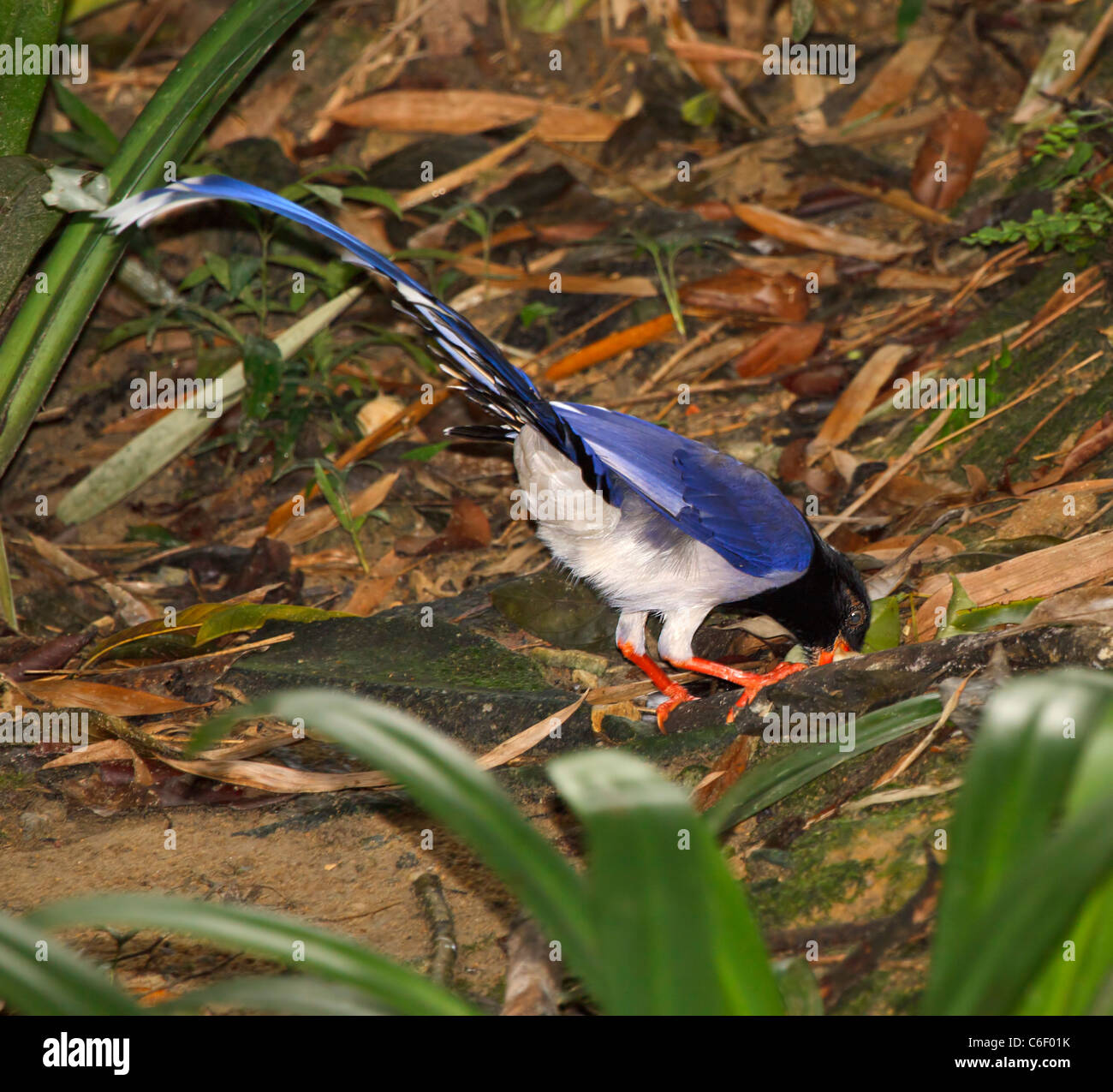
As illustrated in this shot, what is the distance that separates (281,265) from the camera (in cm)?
580

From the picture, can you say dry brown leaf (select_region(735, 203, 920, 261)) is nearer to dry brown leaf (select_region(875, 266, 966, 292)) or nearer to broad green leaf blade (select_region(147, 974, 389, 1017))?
dry brown leaf (select_region(875, 266, 966, 292))

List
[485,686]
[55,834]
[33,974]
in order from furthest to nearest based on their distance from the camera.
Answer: [485,686] < [55,834] < [33,974]

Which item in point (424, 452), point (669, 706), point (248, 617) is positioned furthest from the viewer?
point (424, 452)

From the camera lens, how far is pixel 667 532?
3846 millimetres

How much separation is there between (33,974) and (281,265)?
190 inches

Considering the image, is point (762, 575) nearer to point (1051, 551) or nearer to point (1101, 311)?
point (1051, 551)

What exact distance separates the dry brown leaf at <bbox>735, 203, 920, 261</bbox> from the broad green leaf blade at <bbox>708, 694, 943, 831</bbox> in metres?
3.56

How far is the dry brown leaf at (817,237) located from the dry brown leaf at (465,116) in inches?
46.4

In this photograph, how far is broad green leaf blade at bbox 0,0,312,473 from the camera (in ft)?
12.5

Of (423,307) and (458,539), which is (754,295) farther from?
(423,307)

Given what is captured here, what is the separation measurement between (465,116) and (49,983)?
5.85 m

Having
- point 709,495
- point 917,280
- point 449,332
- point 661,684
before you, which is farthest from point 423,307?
point 917,280
